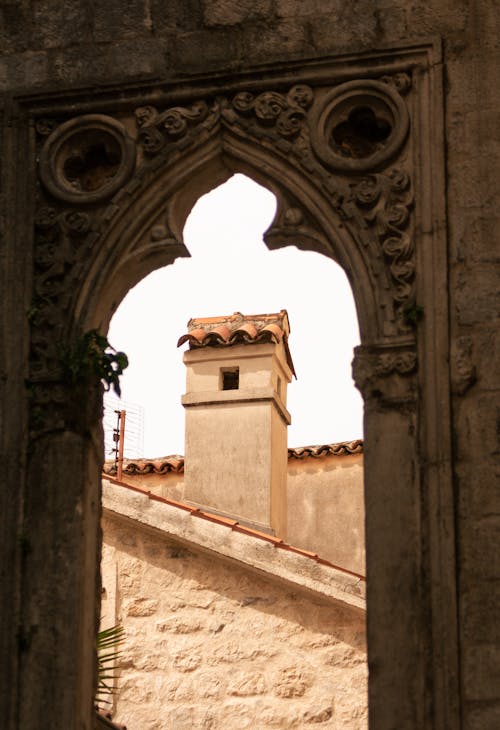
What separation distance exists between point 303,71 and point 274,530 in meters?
7.34

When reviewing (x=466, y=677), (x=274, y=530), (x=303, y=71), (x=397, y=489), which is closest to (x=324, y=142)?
(x=303, y=71)

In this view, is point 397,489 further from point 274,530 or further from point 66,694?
point 274,530

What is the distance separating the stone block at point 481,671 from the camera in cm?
738

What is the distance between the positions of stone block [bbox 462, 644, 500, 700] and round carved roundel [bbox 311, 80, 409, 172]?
84.2 inches

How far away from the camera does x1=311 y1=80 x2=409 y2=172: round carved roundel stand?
8359 mm

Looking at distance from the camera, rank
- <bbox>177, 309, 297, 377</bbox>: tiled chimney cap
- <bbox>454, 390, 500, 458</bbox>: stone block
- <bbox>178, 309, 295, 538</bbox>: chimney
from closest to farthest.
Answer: <bbox>454, 390, 500, 458</bbox>: stone block
<bbox>178, 309, 295, 538</bbox>: chimney
<bbox>177, 309, 297, 377</bbox>: tiled chimney cap

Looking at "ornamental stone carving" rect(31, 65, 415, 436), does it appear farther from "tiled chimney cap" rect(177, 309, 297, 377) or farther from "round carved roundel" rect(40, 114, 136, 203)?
"tiled chimney cap" rect(177, 309, 297, 377)

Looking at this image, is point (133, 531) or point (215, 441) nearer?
point (133, 531)

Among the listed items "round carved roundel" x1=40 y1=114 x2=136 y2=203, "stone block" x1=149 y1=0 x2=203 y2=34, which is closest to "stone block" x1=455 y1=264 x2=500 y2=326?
"round carved roundel" x1=40 y1=114 x2=136 y2=203

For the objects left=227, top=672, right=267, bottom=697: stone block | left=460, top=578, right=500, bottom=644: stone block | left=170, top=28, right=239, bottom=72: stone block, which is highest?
left=170, top=28, right=239, bottom=72: stone block

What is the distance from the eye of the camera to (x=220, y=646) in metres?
13.9

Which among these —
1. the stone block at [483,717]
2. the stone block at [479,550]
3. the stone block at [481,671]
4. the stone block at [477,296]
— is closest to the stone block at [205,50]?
the stone block at [477,296]

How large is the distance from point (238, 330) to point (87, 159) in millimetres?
7878

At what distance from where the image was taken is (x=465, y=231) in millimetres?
8078
